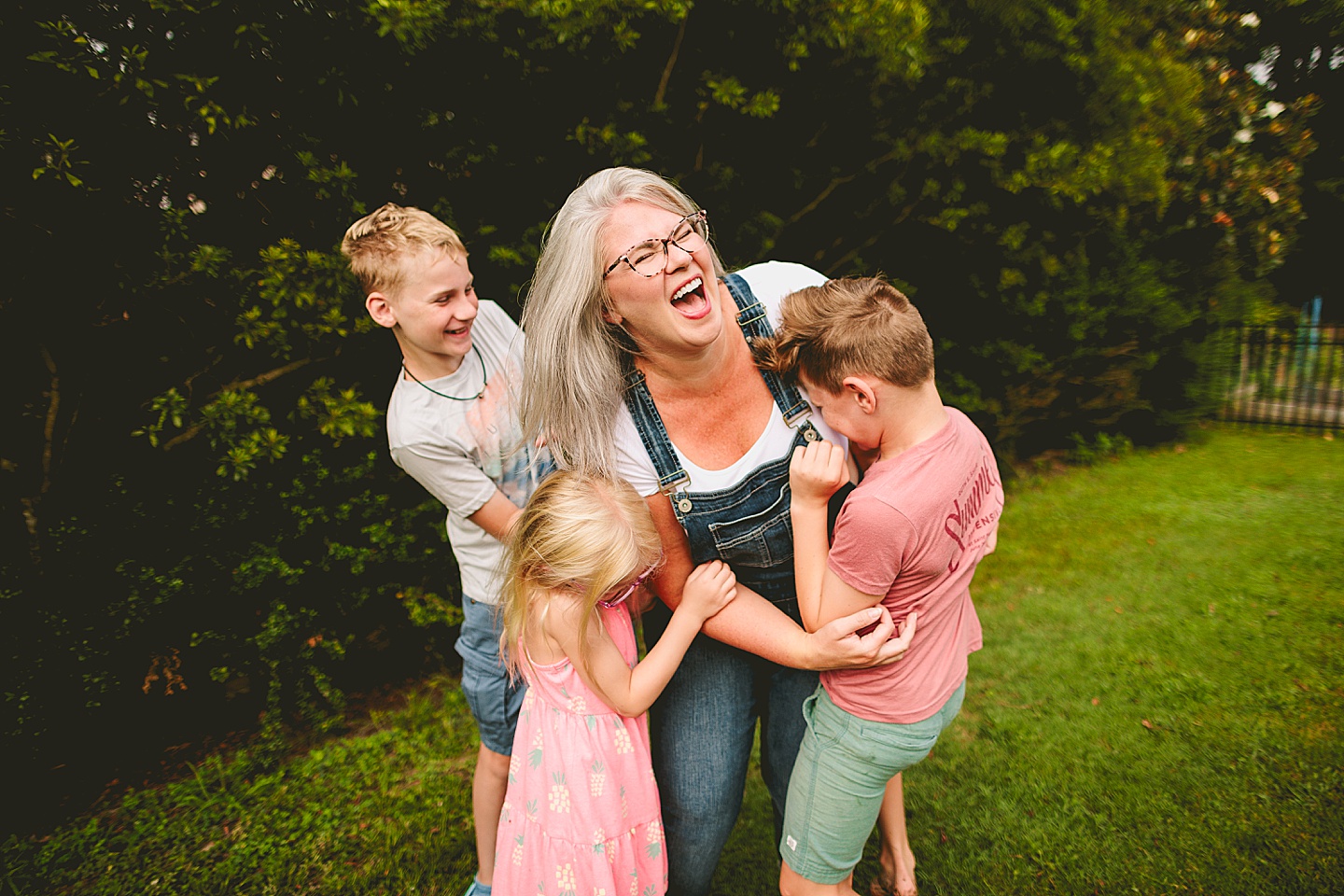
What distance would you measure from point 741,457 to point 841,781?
91 centimetres

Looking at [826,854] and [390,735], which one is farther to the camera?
[390,735]

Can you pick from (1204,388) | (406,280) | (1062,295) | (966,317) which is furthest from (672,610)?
(1204,388)

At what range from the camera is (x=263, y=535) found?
3588mm

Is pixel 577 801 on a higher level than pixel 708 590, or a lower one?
lower

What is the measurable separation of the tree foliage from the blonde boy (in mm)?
744

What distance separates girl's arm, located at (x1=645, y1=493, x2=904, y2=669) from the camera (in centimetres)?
189

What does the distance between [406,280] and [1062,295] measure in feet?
21.5

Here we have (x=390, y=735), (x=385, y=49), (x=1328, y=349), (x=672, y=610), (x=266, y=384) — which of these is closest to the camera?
(x=672, y=610)

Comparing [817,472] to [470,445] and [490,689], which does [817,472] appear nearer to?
[470,445]

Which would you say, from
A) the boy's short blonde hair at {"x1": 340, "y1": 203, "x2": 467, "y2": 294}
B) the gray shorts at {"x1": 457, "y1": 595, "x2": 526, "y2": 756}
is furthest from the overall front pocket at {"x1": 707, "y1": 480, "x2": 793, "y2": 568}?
the boy's short blonde hair at {"x1": 340, "y1": 203, "x2": 467, "y2": 294}

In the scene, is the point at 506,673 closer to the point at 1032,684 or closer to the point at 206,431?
the point at 206,431

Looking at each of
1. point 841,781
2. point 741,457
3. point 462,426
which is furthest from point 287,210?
point 841,781

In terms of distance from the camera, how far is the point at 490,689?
2779 millimetres

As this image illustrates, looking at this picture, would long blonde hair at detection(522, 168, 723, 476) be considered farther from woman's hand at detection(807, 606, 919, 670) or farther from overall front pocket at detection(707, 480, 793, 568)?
woman's hand at detection(807, 606, 919, 670)
